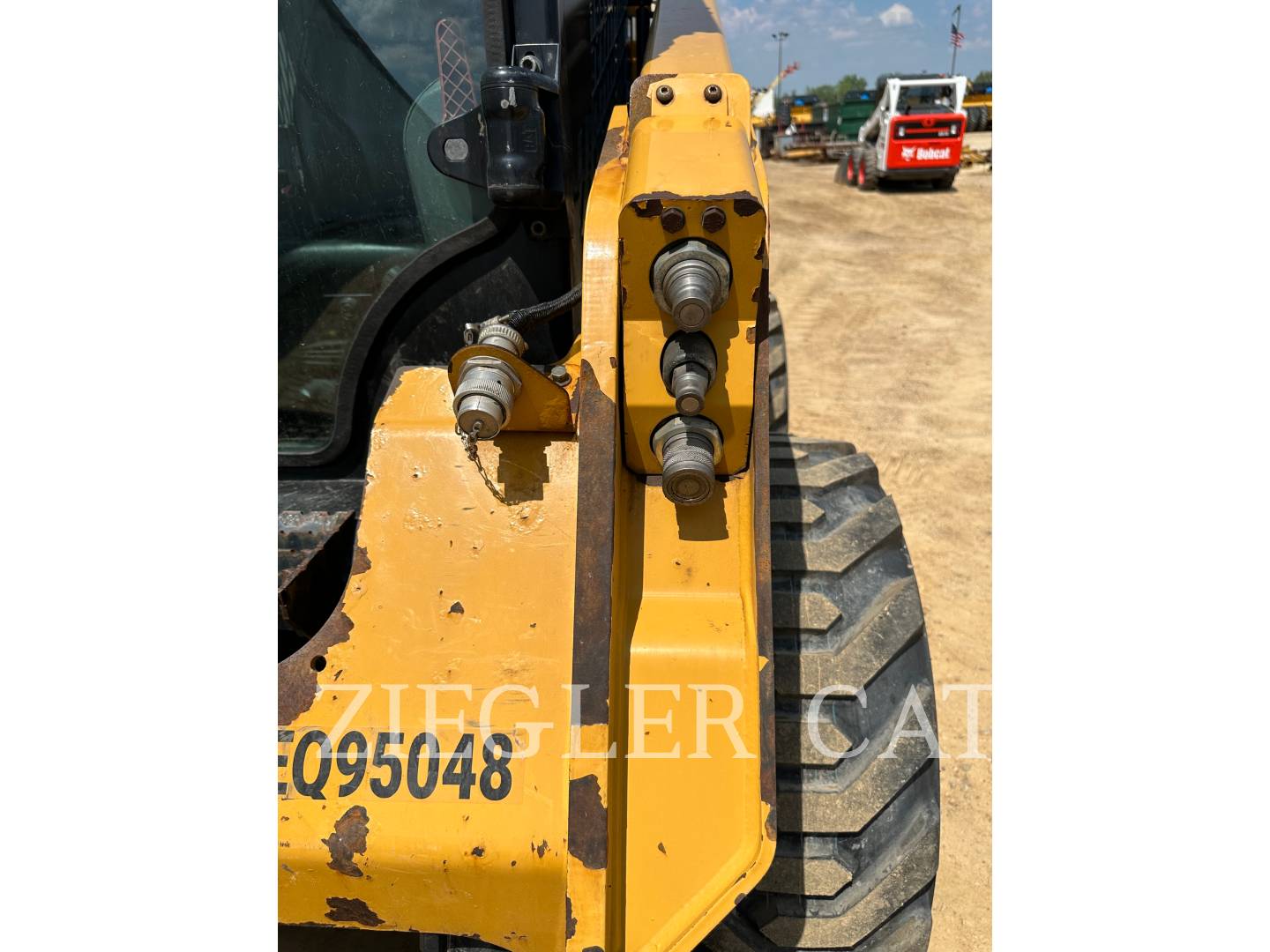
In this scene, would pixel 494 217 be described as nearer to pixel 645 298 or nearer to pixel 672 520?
pixel 645 298

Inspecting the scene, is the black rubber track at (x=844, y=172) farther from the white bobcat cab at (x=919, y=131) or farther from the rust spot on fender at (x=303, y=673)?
the rust spot on fender at (x=303, y=673)

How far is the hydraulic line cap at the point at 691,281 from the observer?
1.37m

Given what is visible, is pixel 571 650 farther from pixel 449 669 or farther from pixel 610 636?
pixel 449 669

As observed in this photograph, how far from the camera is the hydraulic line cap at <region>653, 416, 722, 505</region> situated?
1.46 m

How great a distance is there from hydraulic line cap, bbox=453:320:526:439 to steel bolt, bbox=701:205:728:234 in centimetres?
42

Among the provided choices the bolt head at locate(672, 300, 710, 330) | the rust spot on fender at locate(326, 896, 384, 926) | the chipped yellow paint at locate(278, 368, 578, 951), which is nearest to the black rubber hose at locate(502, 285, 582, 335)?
the chipped yellow paint at locate(278, 368, 578, 951)

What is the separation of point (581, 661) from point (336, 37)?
171cm

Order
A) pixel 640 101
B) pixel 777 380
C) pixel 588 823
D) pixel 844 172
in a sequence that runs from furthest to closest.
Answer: pixel 844 172
pixel 777 380
pixel 640 101
pixel 588 823

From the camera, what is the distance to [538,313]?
1.69m

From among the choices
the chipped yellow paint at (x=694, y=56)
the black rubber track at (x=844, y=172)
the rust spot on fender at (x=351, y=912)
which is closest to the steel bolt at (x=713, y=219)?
the chipped yellow paint at (x=694, y=56)

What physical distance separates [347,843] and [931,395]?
226 inches

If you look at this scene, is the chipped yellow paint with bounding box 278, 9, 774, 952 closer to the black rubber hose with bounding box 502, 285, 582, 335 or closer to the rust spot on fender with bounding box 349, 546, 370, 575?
the rust spot on fender with bounding box 349, 546, 370, 575

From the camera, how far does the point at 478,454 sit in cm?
165

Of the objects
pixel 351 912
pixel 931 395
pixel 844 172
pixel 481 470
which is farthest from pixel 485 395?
pixel 844 172
